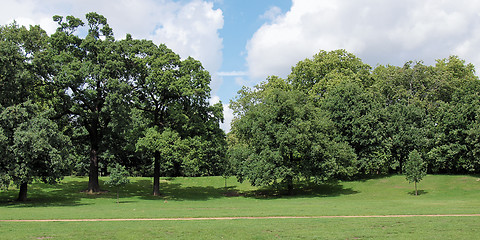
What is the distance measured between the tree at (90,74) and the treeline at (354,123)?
14.1m

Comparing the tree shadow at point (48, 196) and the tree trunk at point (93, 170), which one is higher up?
the tree trunk at point (93, 170)

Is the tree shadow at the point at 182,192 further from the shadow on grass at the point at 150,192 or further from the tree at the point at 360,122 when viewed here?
the tree at the point at 360,122

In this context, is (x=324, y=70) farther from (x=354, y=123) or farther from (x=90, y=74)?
(x=90, y=74)

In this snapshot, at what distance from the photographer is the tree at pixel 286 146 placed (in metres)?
35.0

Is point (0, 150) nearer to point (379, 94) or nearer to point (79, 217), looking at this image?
point (79, 217)

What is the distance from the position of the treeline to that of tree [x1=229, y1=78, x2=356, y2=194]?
105 mm

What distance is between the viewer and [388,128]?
146 ft

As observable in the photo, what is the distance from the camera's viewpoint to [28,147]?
2547 centimetres

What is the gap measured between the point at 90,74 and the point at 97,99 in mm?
2642

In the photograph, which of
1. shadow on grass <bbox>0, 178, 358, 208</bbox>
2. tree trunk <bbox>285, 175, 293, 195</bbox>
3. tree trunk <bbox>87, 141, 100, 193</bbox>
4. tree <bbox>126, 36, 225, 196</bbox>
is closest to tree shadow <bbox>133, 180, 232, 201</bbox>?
shadow on grass <bbox>0, 178, 358, 208</bbox>

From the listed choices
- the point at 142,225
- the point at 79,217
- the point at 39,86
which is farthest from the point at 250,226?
the point at 39,86

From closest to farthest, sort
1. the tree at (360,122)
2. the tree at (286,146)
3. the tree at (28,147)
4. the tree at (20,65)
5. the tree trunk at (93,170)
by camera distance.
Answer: the tree at (28,147) < the tree at (20,65) < the tree at (286,146) < the tree trunk at (93,170) < the tree at (360,122)

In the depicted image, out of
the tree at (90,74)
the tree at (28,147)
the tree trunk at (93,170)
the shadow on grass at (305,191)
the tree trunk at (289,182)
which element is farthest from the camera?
the shadow on grass at (305,191)

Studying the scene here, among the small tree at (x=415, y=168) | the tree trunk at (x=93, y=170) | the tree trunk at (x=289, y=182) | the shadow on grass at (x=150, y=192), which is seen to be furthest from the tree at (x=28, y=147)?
the small tree at (x=415, y=168)
